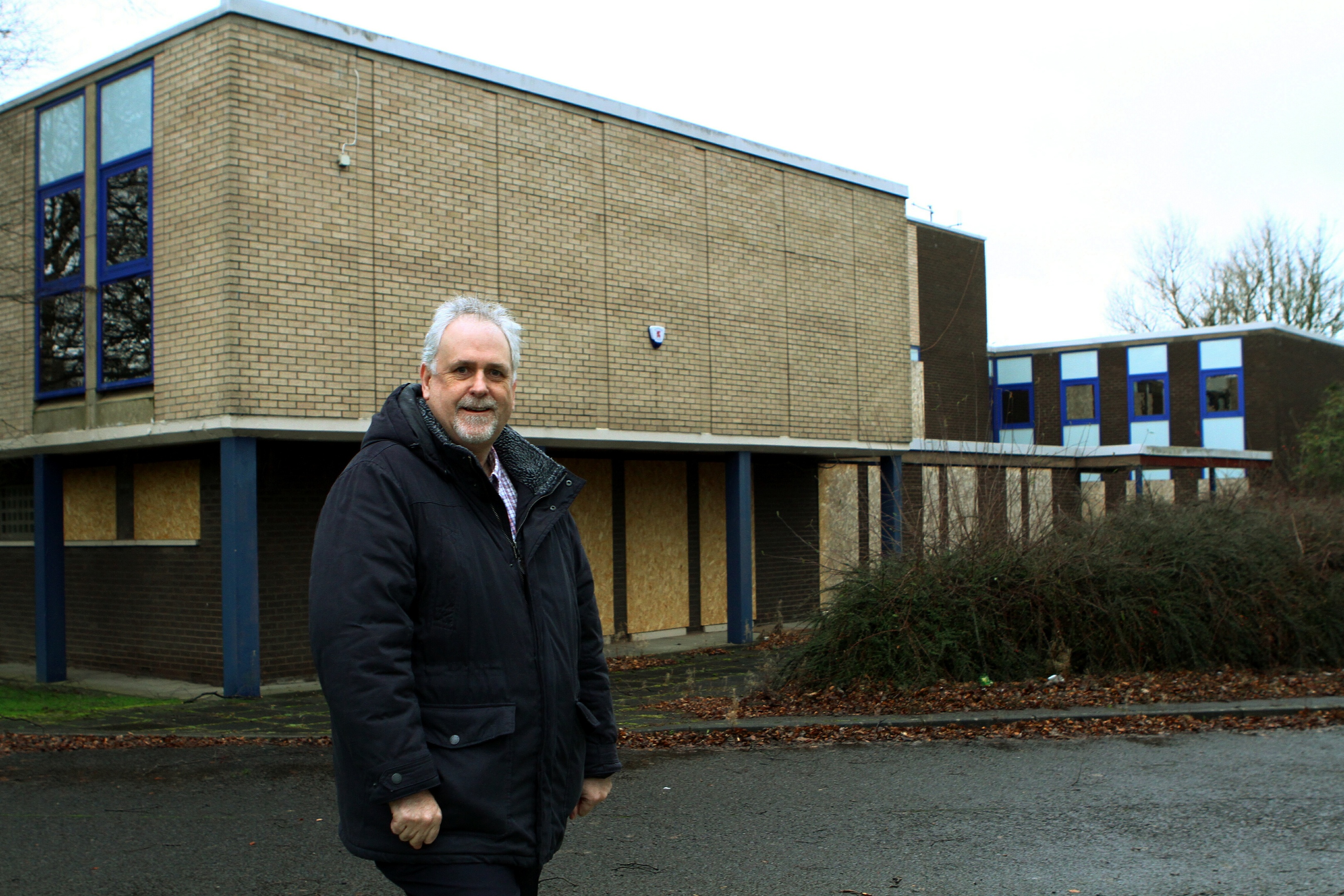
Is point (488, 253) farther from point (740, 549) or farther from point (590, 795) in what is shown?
point (590, 795)

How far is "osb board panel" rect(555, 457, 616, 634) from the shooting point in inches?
639

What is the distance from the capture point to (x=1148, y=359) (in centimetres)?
3731

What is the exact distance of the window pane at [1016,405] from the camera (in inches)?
1531

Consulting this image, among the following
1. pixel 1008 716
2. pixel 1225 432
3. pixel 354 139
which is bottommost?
pixel 1008 716

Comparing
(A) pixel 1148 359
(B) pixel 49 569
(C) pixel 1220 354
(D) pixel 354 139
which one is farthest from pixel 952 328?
(B) pixel 49 569

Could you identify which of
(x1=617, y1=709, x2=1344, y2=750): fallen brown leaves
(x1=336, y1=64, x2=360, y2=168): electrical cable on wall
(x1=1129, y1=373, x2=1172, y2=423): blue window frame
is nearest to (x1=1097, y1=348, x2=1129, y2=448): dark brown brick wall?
(x1=1129, y1=373, x2=1172, y2=423): blue window frame

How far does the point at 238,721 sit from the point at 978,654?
6.39 metres

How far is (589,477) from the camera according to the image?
54.1 ft

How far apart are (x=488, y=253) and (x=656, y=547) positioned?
564cm

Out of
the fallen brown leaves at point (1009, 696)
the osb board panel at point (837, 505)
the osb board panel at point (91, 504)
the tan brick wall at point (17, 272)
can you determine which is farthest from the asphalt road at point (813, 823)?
the osb board panel at point (837, 505)

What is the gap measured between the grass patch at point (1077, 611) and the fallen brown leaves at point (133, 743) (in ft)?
13.9

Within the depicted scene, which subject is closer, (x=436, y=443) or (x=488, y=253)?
(x=436, y=443)

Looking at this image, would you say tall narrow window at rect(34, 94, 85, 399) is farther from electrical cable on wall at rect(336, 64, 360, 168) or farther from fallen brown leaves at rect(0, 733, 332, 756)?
fallen brown leaves at rect(0, 733, 332, 756)

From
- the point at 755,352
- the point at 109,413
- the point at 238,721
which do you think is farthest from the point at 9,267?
the point at 755,352
